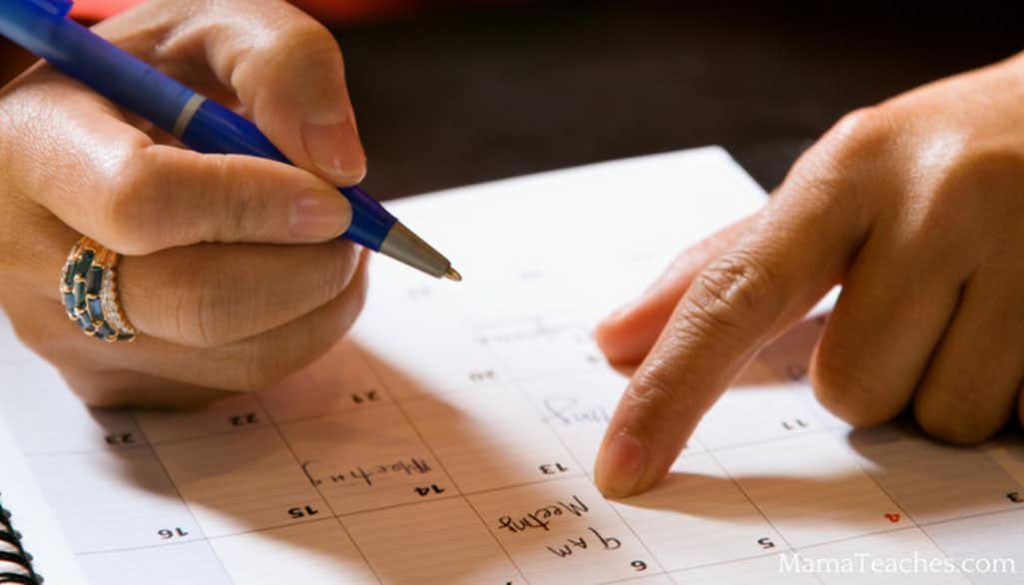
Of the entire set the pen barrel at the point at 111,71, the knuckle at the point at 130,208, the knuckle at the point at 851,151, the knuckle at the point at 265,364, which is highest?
the pen barrel at the point at 111,71

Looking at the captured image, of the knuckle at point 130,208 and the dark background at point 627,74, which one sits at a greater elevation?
the knuckle at point 130,208

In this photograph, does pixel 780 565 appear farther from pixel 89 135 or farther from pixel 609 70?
pixel 609 70

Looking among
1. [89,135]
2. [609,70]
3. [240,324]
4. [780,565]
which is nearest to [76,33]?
[89,135]

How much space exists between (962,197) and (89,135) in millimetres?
477

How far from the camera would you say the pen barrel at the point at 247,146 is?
2.16 feet

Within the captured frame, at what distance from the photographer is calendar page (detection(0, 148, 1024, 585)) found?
62cm

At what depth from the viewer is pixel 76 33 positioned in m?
0.67

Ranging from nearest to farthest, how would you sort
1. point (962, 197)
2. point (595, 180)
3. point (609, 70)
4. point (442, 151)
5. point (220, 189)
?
point (220, 189) → point (962, 197) → point (595, 180) → point (442, 151) → point (609, 70)

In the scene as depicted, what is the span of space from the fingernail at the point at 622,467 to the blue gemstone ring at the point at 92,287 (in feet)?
0.86

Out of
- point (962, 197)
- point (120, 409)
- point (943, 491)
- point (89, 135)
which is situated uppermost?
point (89, 135)

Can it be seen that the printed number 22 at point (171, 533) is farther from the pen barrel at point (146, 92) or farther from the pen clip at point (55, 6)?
the pen clip at point (55, 6)

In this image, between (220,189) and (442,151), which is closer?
(220,189)

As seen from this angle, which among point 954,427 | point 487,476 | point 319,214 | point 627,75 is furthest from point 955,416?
point 627,75

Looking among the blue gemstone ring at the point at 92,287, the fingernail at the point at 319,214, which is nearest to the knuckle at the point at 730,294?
the fingernail at the point at 319,214
